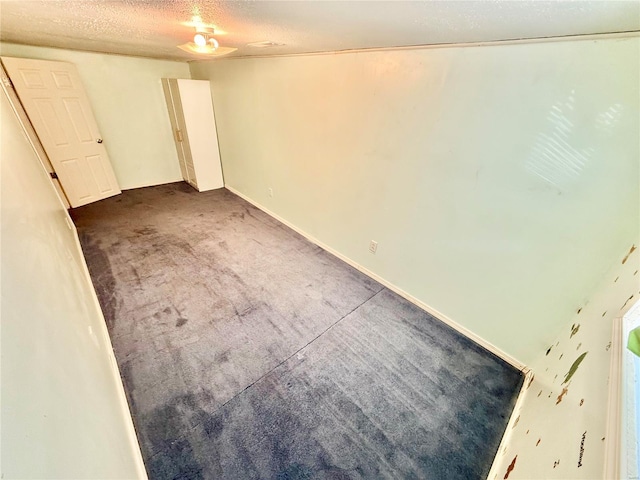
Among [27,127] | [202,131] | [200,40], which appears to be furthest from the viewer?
[202,131]

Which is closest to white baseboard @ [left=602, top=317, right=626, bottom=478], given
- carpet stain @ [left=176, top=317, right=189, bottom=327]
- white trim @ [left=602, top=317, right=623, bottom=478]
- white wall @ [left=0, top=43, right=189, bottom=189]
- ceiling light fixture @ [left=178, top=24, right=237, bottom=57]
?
white trim @ [left=602, top=317, right=623, bottom=478]

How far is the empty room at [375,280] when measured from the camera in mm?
875

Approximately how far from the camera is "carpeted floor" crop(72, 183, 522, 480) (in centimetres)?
131

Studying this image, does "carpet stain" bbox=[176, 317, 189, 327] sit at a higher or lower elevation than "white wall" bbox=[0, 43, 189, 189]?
lower

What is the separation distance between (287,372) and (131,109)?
4.68m

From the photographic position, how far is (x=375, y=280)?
257 centimetres

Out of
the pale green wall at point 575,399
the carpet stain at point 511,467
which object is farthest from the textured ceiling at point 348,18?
the carpet stain at point 511,467

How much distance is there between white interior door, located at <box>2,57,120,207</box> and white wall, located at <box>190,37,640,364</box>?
263 cm

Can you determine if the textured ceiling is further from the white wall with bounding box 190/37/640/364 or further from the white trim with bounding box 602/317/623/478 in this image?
the white trim with bounding box 602/317/623/478

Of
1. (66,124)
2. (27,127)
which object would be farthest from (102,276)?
(66,124)

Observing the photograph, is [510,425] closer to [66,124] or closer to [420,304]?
[420,304]

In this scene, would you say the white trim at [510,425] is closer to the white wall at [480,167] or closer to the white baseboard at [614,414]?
the white wall at [480,167]

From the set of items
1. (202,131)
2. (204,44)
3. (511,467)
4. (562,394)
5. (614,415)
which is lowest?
(511,467)

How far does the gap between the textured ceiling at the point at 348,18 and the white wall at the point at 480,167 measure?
20 centimetres
